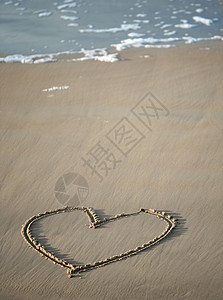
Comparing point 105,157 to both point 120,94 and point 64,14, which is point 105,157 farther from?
point 64,14

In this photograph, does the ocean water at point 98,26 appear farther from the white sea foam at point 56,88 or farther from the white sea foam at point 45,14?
the white sea foam at point 56,88

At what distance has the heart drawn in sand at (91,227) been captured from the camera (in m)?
2.55

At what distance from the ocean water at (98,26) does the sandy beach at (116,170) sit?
526 mm

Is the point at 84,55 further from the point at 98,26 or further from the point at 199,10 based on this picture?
the point at 199,10

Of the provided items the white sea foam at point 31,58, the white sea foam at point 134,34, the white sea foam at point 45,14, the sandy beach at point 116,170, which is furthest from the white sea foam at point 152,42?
the white sea foam at point 45,14

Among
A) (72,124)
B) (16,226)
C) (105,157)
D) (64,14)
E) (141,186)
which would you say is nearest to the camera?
(16,226)

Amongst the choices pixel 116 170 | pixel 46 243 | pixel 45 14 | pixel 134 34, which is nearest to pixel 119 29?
pixel 134 34

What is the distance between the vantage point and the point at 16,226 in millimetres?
2846

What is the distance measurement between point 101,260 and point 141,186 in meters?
0.79

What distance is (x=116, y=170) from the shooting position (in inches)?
132

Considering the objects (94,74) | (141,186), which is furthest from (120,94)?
(141,186)

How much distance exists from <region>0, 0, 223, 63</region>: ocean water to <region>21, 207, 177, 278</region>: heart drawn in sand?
103 inches

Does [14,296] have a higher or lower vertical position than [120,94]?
lower

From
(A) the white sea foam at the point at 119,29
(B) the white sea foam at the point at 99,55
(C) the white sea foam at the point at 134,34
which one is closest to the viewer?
(B) the white sea foam at the point at 99,55
